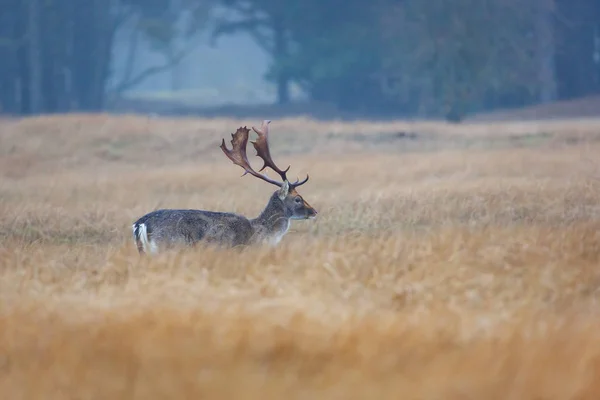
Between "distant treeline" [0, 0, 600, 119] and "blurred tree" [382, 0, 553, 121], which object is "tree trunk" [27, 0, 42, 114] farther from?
"blurred tree" [382, 0, 553, 121]

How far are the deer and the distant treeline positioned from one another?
22.5 m

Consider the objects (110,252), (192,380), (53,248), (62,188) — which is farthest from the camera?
(62,188)

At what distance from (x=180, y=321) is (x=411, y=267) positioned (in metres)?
2.46

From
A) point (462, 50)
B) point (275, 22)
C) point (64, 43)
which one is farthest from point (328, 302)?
point (275, 22)

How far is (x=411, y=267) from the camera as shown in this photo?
Answer: 810 centimetres

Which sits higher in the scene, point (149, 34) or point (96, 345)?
point (149, 34)

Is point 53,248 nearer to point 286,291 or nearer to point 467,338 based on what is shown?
point 286,291

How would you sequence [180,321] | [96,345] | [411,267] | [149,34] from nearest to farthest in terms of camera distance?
[96,345]
[180,321]
[411,267]
[149,34]

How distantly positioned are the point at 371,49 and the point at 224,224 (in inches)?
1288

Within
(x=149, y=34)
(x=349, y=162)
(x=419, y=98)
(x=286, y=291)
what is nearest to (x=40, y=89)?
(x=149, y=34)

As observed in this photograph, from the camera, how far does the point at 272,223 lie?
31.4 ft

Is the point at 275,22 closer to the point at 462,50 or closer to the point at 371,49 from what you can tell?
the point at 371,49

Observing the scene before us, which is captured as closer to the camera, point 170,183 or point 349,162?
A: point 170,183

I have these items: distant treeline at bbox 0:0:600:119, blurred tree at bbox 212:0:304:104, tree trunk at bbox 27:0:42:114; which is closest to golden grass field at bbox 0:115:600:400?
distant treeline at bbox 0:0:600:119
